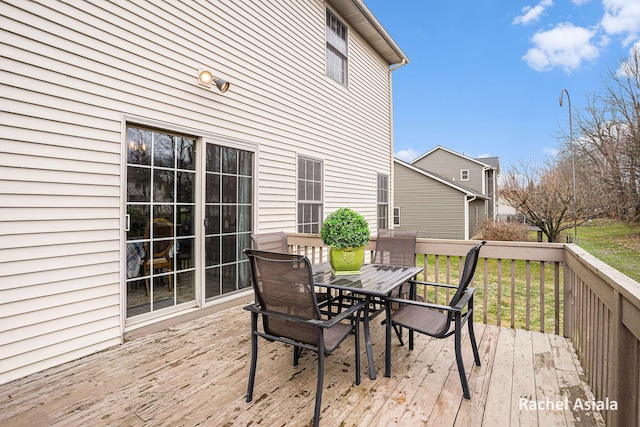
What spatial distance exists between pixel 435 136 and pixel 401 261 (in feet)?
149

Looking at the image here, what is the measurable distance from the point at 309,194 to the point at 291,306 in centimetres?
390

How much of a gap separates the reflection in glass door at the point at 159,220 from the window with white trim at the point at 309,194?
2.13 metres

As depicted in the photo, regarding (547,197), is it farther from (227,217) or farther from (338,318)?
(338,318)

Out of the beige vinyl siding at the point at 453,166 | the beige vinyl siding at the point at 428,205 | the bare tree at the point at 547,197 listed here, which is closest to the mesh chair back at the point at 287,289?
the bare tree at the point at 547,197

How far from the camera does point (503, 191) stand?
13.2m

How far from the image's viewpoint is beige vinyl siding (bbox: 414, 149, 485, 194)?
19453 millimetres

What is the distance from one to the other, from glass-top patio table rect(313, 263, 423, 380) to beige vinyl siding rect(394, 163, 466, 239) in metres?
12.7

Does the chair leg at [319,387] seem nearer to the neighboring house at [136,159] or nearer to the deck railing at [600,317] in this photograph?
the deck railing at [600,317]

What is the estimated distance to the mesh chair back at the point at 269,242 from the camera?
10.4ft

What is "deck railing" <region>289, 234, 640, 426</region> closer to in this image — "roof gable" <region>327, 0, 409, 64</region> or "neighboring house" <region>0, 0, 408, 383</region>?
"neighboring house" <region>0, 0, 408, 383</region>

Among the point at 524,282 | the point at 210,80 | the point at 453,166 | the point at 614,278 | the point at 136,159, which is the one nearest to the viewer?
the point at 614,278

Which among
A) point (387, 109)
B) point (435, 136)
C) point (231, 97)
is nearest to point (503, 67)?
point (435, 136)

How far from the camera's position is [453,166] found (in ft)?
66.5

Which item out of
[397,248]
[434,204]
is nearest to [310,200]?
[397,248]
